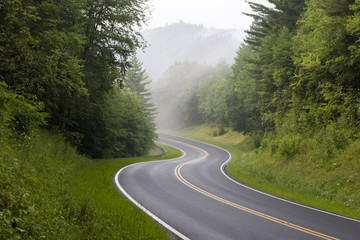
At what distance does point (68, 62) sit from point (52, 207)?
9099 millimetres

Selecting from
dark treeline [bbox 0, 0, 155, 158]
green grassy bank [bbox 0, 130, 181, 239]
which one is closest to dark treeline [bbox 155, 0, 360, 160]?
dark treeline [bbox 0, 0, 155, 158]

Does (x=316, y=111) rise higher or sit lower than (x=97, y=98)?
higher

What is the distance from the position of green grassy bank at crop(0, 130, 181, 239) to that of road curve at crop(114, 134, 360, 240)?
44.1 inches

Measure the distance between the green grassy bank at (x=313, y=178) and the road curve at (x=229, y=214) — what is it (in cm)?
153

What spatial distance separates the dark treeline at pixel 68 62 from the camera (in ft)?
34.0

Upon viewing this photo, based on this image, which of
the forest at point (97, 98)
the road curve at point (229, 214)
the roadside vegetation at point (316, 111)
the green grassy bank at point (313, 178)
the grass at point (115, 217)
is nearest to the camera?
the grass at point (115, 217)

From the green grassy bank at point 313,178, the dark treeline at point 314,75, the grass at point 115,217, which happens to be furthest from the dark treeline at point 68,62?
the dark treeline at point 314,75

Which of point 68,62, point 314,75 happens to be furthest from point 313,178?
point 68,62

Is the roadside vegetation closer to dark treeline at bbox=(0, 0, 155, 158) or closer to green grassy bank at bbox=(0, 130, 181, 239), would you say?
green grassy bank at bbox=(0, 130, 181, 239)

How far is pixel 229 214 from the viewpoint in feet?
33.2

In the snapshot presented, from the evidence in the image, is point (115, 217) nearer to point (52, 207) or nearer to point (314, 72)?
point (52, 207)

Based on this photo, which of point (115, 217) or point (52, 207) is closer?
point (52, 207)

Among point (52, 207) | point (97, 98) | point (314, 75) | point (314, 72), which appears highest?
point (314, 72)

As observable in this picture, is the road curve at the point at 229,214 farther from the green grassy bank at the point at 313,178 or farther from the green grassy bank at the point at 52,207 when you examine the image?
the green grassy bank at the point at 313,178
